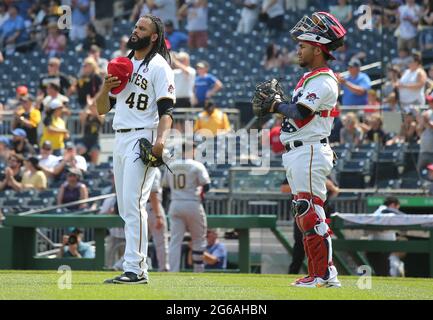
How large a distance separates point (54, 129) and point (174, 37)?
4980mm

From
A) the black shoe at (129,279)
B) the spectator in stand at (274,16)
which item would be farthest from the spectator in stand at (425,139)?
the black shoe at (129,279)

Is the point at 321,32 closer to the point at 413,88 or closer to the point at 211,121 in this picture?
the point at 413,88

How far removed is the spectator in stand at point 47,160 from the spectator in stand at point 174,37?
5399mm

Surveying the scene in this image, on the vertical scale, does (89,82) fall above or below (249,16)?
below

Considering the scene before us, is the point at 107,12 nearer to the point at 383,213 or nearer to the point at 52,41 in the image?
the point at 52,41

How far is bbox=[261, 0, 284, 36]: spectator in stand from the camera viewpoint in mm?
22938

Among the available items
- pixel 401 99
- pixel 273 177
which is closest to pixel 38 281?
pixel 273 177

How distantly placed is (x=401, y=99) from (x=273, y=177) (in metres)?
2.79

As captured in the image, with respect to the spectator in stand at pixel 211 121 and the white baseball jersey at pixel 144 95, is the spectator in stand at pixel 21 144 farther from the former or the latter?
the white baseball jersey at pixel 144 95

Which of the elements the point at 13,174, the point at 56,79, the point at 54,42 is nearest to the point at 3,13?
the point at 54,42

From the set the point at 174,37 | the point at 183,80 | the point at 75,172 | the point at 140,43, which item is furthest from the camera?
the point at 174,37

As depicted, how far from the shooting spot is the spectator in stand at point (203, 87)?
785 inches

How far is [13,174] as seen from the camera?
18.6 meters

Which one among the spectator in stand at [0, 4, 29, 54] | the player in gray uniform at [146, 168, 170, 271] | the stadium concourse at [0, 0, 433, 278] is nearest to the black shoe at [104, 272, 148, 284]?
the player in gray uniform at [146, 168, 170, 271]
